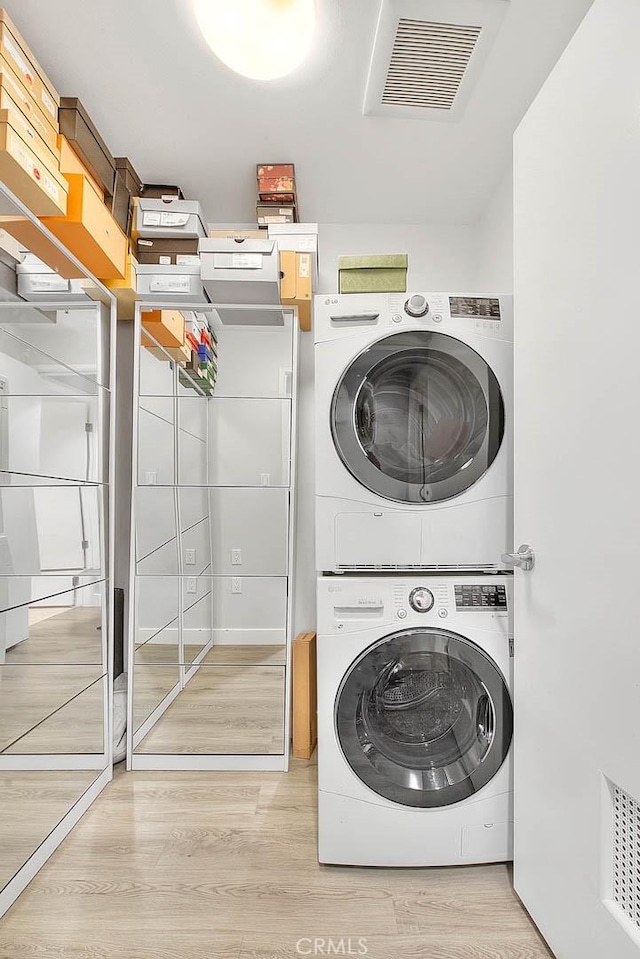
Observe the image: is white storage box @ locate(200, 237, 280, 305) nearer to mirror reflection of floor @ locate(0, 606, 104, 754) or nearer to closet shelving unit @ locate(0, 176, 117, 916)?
closet shelving unit @ locate(0, 176, 117, 916)

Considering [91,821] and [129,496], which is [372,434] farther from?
[91,821]

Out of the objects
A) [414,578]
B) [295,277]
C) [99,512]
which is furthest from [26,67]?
[414,578]

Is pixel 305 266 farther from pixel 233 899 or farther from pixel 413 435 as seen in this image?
pixel 233 899

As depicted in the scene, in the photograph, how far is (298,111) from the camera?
2.13 meters

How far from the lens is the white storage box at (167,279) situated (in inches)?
95.5

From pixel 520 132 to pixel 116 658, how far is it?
231 centimetres

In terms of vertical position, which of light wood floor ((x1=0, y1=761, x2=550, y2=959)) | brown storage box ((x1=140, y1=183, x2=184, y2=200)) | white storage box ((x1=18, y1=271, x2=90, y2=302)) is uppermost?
brown storage box ((x1=140, y1=183, x2=184, y2=200))

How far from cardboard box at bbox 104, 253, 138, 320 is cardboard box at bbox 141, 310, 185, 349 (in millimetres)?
80

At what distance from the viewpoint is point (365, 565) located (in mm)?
→ 1825

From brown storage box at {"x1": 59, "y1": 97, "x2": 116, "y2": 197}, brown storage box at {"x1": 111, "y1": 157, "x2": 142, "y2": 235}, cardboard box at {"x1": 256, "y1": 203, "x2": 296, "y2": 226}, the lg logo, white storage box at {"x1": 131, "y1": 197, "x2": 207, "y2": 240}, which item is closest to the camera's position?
the lg logo

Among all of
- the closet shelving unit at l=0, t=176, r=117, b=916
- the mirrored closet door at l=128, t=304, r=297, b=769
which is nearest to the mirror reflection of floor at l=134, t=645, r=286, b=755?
the mirrored closet door at l=128, t=304, r=297, b=769

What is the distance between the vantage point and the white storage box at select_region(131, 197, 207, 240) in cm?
240

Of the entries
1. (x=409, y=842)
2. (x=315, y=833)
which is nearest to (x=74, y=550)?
(x=315, y=833)

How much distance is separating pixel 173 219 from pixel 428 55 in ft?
3.64
